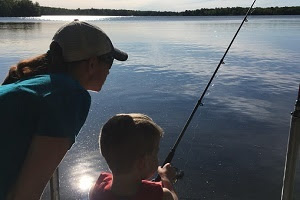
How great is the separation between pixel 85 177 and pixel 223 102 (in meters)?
4.83

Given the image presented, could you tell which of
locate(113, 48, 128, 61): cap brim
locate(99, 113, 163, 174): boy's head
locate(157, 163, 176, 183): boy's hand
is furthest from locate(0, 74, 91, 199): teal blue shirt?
locate(157, 163, 176, 183): boy's hand

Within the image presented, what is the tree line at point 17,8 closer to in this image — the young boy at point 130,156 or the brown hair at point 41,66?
the brown hair at point 41,66

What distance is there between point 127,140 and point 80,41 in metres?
0.52

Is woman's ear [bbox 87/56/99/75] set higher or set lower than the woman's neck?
higher

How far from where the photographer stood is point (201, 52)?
18516mm

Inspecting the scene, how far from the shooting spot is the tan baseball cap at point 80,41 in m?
1.84

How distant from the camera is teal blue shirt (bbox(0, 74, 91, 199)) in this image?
4.98 ft

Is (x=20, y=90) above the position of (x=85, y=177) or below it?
above

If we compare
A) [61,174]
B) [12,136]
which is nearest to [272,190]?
[61,174]

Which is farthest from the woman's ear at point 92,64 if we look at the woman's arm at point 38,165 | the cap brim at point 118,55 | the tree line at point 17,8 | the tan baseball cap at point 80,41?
the tree line at point 17,8

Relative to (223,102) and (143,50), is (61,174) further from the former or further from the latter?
(143,50)

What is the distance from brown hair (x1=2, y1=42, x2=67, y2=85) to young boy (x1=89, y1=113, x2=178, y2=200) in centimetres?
A: 36

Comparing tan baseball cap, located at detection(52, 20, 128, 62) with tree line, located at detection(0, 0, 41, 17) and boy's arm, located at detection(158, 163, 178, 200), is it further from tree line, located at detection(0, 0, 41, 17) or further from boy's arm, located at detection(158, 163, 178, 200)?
tree line, located at detection(0, 0, 41, 17)

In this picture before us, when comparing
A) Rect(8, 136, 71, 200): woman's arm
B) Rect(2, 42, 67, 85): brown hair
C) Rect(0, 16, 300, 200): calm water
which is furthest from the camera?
Rect(0, 16, 300, 200): calm water
